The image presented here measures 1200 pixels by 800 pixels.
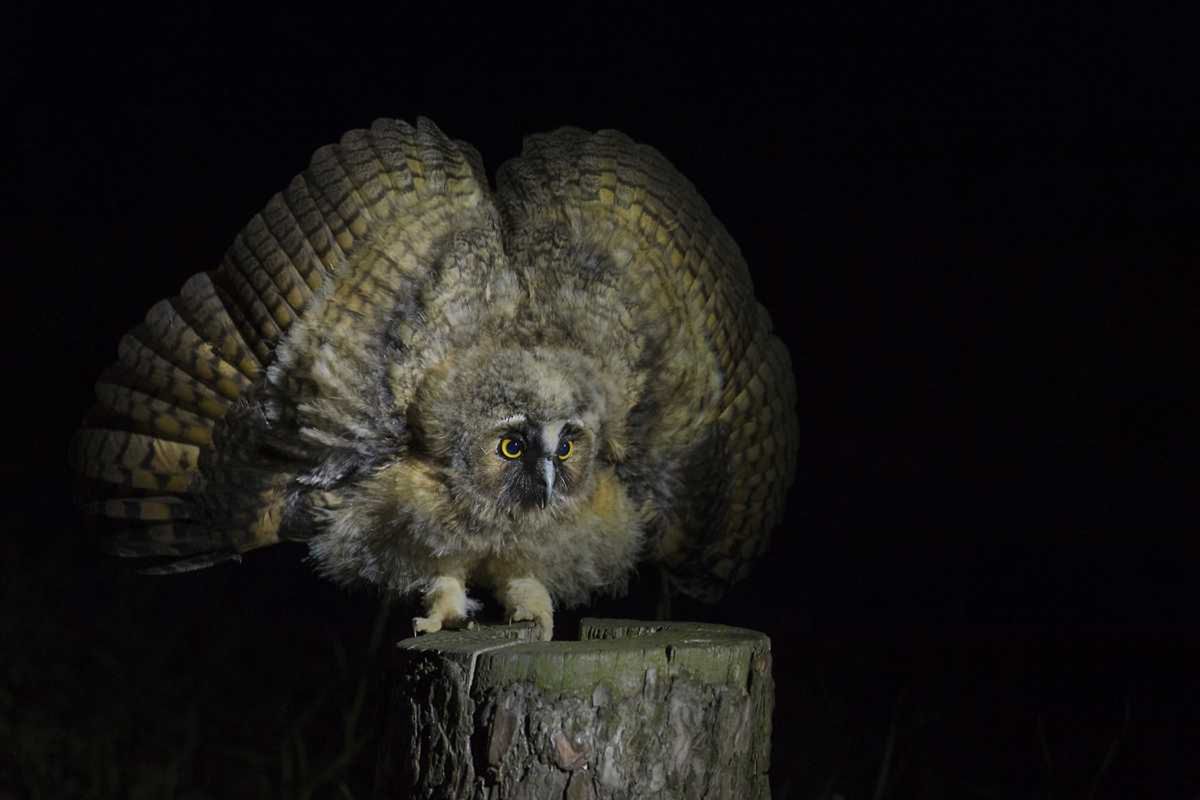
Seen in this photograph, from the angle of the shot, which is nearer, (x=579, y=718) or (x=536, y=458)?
(x=579, y=718)

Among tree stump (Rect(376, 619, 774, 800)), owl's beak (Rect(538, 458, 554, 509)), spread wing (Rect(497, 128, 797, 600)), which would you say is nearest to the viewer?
tree stump (Rect(376, 619, 774, 800))

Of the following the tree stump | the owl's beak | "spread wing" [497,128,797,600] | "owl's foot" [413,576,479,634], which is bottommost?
the tree stump

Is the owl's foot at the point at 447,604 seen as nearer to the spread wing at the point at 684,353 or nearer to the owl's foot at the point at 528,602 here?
the owl's foot at the point at 528,602

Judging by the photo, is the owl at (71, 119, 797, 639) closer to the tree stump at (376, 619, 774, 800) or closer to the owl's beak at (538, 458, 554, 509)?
the owl's beak at (538, 458, 554, 509)

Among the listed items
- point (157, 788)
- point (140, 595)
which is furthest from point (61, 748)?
point (140, 595)

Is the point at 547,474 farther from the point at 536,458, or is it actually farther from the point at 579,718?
the point at 579,718

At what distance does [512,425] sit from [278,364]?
0.42 metres

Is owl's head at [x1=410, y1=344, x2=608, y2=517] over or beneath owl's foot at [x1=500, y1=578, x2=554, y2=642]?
over

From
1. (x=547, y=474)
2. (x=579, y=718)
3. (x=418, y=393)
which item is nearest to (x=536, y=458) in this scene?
(x=547, y=474)

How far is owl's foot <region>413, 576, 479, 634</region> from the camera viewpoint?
224 cm

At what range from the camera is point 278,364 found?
2232mm

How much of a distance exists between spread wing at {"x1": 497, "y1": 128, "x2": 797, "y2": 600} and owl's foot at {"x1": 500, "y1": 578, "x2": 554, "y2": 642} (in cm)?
26

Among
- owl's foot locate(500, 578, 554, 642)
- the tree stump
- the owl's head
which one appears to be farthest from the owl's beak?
the tree stump

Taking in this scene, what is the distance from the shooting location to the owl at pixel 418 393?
2193 mm
